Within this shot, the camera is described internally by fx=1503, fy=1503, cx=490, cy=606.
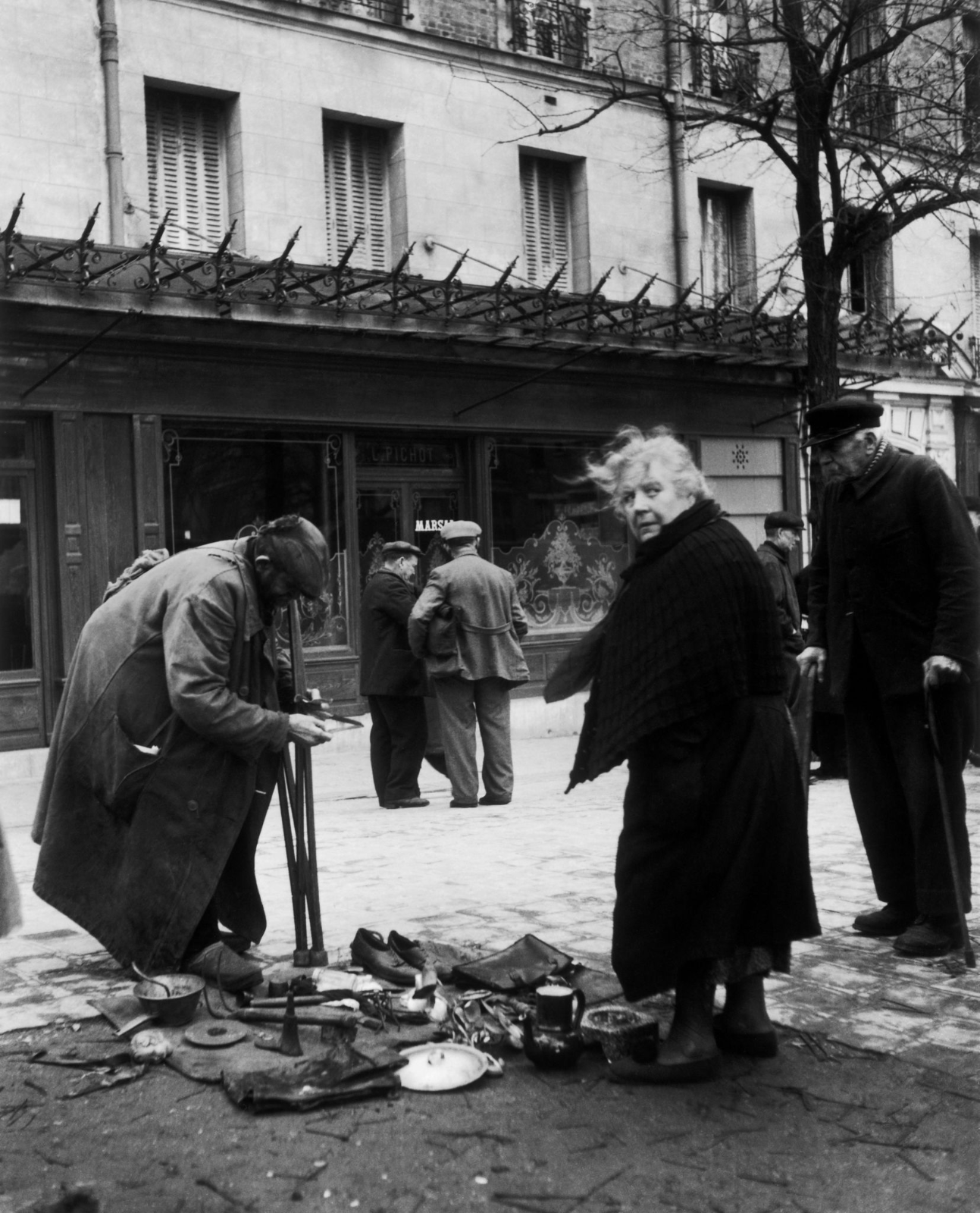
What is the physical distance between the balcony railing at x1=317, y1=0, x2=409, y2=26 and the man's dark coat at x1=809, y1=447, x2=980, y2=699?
11.2m

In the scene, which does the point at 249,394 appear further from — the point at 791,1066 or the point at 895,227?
the point at 791,1066

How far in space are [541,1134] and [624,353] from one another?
13481 mm

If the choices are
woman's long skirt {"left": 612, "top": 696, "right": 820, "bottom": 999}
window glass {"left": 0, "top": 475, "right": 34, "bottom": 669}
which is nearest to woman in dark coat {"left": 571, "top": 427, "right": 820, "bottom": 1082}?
woman's long skirt {"left": 612, "top": 696, "right": 820, "bottom": 999}

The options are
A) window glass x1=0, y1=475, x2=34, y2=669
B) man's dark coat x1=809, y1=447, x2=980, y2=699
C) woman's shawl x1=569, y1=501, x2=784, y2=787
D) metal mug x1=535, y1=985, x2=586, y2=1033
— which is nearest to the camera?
woman's shawl x1=569, y1=501, x2=784, y2=787

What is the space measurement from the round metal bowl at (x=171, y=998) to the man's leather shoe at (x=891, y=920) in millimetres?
2663

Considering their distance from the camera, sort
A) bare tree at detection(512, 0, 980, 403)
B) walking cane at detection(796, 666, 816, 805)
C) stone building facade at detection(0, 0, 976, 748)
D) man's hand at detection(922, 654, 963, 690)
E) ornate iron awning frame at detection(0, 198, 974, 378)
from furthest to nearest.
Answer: bare tree at detection(512, 0, 980, 403) → stone building facade at detection(0, 0, 976, 748) → ornate iron awning frame at detection(0, 198, 974, 378) → man's hand at detection(922, 654, 963, 690) → walking cane at detection(796, 666, 816, 805)

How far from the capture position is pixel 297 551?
17.2 feet

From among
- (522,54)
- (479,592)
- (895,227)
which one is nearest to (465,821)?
(479,592)

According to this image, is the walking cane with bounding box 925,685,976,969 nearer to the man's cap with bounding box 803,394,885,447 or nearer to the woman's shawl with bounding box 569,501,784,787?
the man's cap with bounding box 803,394,885,447

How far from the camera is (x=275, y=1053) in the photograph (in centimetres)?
458

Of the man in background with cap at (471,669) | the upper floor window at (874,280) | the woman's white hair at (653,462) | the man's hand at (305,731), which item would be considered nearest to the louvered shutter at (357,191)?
the man in background with cap at (471,669)

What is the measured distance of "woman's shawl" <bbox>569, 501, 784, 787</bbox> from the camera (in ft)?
13.9

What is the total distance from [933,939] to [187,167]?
1132 centimetres

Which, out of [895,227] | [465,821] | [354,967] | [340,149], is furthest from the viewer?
[340,149]
